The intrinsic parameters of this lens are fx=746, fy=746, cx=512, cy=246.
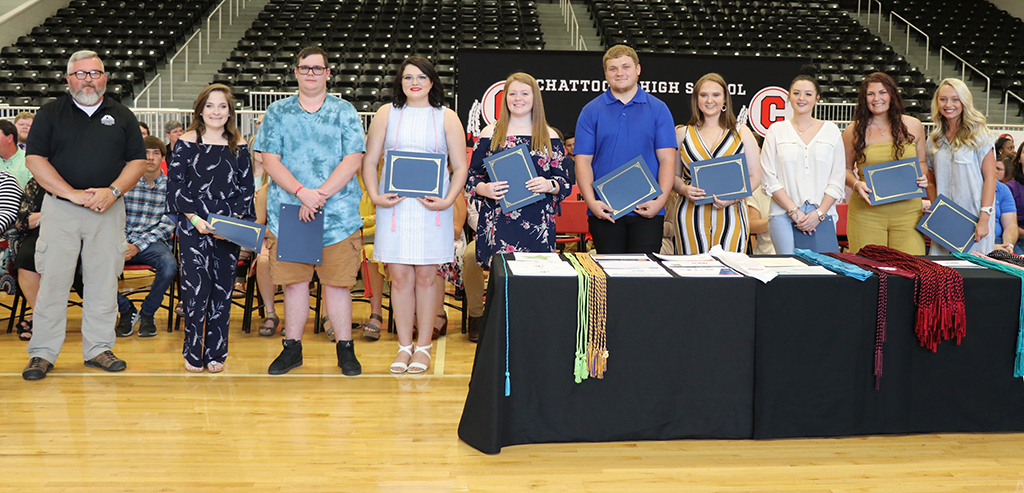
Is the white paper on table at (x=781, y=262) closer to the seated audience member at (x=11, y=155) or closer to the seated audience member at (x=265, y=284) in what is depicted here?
the seated audience member at (x=265, y=284)

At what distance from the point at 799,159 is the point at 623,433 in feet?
5.71

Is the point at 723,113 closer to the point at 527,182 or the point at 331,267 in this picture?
the point at 527,182

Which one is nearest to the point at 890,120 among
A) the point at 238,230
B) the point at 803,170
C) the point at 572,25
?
the point at 803,170

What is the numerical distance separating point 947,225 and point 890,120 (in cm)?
58

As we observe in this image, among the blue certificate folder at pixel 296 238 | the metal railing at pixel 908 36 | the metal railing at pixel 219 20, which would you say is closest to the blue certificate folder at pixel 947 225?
the blue certificate folder at pixel 296 238

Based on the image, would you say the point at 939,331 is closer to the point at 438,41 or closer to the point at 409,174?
the point at 409,174

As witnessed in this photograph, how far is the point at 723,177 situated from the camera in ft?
11.0

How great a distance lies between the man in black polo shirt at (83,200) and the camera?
11.1ft

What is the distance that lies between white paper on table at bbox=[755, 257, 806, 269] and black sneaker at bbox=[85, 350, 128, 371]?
9.79 ft

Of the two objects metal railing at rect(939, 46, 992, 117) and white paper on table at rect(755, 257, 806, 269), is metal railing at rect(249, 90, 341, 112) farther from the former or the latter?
metal railing at rect(939, 46, 992, 117)

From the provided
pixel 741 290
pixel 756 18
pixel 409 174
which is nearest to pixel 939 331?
pixel 741 290

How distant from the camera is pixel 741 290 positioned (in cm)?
256

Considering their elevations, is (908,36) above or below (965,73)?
above

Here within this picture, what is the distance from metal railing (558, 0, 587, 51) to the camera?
12.2m
